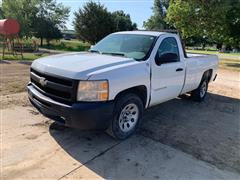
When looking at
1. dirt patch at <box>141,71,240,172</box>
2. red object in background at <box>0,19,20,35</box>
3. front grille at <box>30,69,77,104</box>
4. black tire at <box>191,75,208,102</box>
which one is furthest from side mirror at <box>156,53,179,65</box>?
red object in background at <box>0,19,20,35</box>

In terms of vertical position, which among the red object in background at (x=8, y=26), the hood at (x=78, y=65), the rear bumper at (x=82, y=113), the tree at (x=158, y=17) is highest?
the tree at (x=158, y=17)

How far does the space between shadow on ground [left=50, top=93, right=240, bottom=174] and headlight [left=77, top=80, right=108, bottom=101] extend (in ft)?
2.94

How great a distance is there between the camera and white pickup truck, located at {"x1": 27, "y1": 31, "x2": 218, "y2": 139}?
366cm

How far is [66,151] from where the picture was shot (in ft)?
12.7

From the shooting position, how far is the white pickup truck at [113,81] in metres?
3.66

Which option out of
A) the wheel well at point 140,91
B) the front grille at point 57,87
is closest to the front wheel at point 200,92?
the wheel well at point 140,91

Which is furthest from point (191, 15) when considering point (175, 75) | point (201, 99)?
point (175, 75)

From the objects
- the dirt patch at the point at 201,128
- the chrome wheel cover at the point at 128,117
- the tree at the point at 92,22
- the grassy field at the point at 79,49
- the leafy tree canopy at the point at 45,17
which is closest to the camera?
the dirt patch at the point at 201,128

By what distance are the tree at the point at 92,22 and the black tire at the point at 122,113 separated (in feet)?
110

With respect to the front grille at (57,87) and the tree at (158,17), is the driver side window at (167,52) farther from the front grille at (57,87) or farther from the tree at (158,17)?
the tree at (158,17)

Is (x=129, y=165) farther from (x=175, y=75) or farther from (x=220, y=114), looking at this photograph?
(x=220, y=114)

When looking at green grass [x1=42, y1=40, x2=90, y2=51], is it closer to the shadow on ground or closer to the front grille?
the shadow on ground

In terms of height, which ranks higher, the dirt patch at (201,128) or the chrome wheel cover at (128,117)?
the chrome wheel cover at (128,117)

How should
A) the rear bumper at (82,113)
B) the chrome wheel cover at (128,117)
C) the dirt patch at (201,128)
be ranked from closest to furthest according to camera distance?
the rear bumper at (82,113)
the dirt patch at (201,128)
the chrome wheel cover at (128,117)
